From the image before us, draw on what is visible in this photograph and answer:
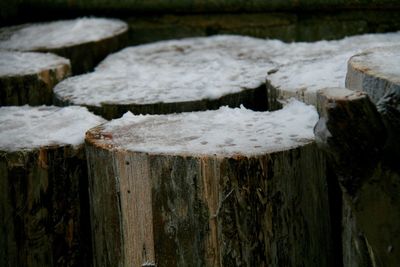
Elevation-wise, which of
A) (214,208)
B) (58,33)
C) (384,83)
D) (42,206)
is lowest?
(42,206)

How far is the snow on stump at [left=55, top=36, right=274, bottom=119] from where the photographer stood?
7.32 feet

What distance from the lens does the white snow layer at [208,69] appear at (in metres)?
2.27

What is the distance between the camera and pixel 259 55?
9.62ft

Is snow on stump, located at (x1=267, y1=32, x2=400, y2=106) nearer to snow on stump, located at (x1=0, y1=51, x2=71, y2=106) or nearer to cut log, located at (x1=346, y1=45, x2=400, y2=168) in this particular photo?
cut log, located at (x1=346, y1=45, x2=400, y2=168)

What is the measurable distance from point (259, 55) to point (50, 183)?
1334 millimetres

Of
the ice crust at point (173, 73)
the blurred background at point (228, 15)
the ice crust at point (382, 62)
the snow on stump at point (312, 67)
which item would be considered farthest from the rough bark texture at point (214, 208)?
the blurred background at point (228, 15)

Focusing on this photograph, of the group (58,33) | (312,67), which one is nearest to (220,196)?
(312,67)

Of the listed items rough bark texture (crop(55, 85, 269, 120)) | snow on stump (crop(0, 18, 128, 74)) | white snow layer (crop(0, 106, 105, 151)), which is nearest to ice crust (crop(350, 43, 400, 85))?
rough bark texture (crop(55, 85, 269, 120))

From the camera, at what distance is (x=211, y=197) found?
162 cm

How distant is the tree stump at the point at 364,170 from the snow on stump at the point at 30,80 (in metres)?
1.37

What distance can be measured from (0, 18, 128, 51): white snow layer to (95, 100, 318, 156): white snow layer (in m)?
1.20

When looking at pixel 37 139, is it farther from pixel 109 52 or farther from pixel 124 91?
pixel 109 52

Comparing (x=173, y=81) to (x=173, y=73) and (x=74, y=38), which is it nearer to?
(x=173, y=73)

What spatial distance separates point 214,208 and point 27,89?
3.95 feet
